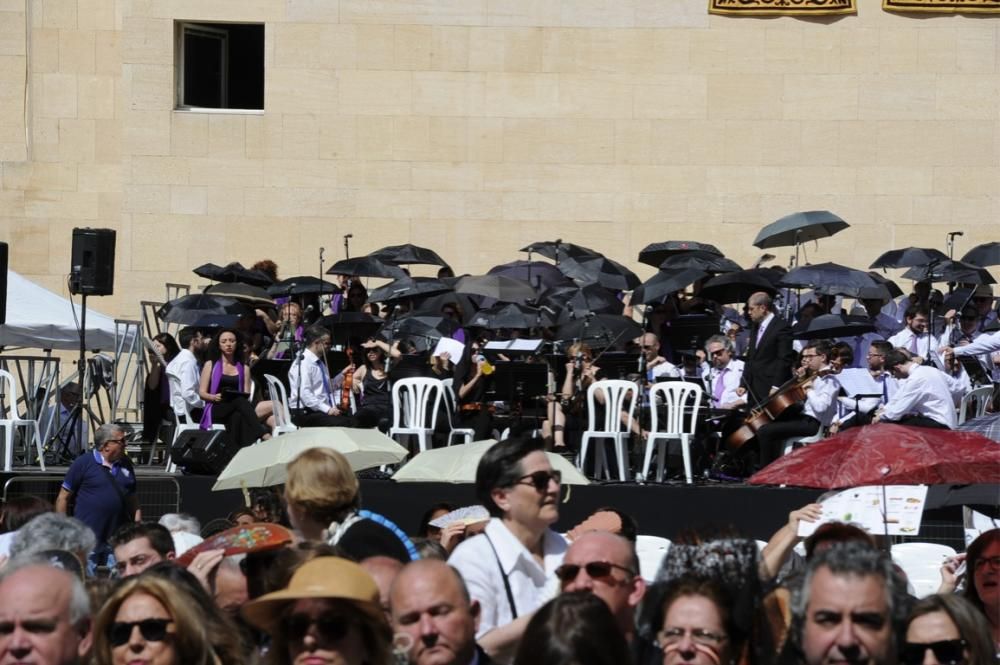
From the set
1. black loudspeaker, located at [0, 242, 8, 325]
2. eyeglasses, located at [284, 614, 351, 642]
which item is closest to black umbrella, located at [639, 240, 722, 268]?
black loudspeaker, located at [0, 242, 8, 325]

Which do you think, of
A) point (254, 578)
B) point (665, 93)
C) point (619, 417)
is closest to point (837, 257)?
point (665, 93)

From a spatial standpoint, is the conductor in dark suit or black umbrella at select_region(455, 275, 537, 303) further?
black umbrella at select_region(455, 275, 537, 303)

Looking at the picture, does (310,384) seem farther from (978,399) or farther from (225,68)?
(225,68)

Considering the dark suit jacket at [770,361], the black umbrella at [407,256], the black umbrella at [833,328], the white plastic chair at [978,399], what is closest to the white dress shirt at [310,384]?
the black umbrella at [407,256]

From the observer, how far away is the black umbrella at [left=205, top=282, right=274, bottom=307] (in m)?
19.6

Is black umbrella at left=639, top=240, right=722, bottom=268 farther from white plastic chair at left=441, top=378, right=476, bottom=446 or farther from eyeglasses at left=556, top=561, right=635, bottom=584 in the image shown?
eyeglasses at left=556, top=561, right=635, bottom=584

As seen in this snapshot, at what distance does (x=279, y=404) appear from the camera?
57.1 feet

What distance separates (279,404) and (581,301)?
3.03m

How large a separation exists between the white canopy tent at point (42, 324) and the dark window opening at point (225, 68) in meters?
4.01

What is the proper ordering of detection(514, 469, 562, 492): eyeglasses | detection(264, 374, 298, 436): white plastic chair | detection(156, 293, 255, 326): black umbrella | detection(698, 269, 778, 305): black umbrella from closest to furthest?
detection(514, 469, 562, 492): eyeglasses, detection(264, 374, 298, 436): white plastic chair, detection(698, 269, 778, 305): black umbrella, detection(156, 293, 255, 326): black umbrella

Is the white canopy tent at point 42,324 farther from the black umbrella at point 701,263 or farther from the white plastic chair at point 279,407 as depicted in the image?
the black umbrella at point 701,263

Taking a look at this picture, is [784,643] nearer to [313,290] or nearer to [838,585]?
[838,585]

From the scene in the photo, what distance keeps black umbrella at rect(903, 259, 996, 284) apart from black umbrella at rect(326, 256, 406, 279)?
17.4 ft

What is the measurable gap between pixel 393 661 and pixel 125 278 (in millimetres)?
18289
